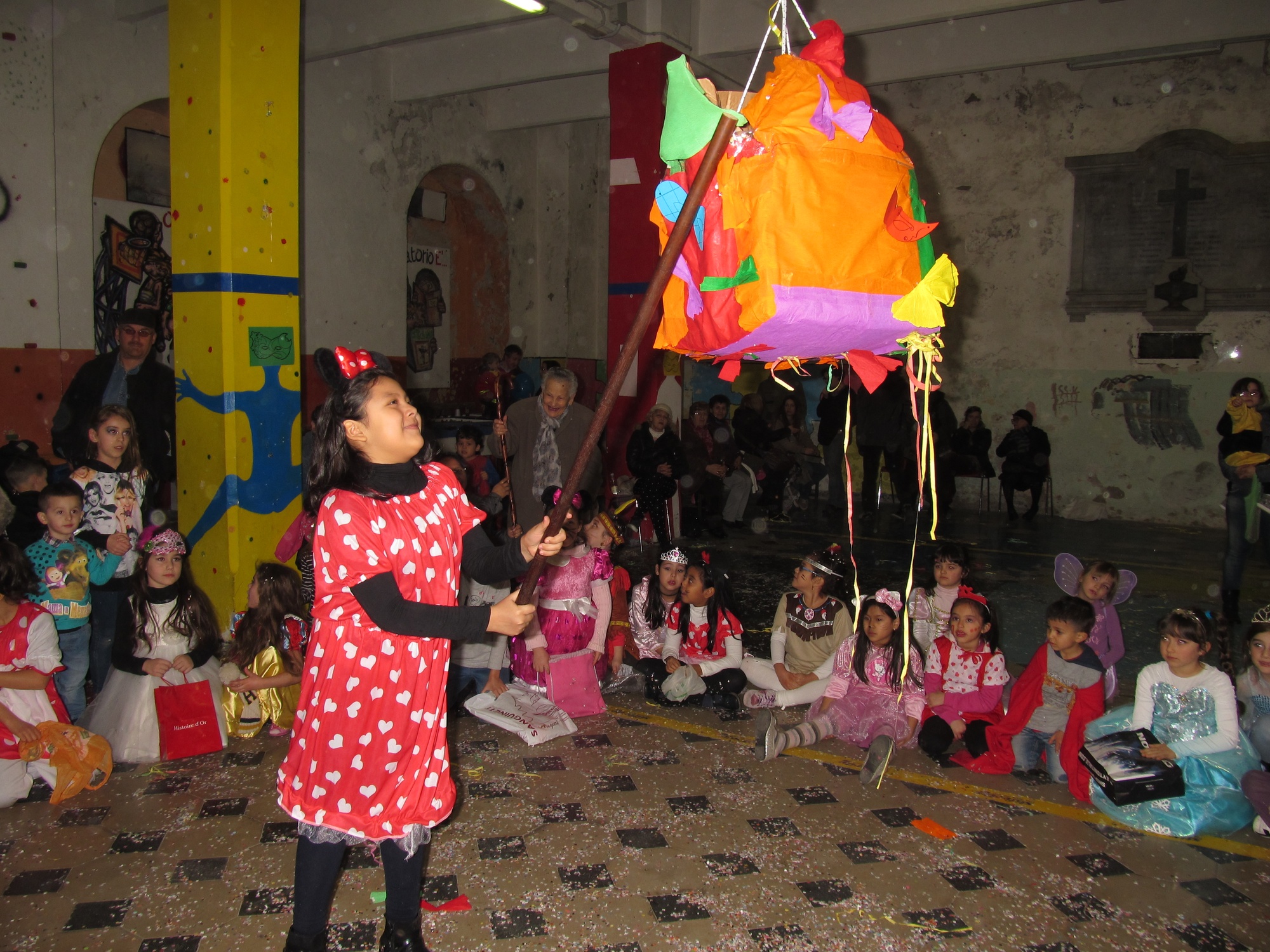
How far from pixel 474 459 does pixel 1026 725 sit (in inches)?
162

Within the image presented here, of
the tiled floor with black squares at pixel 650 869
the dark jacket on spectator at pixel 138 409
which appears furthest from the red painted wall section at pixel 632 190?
the tiled floor with black squares at pixel 650 869

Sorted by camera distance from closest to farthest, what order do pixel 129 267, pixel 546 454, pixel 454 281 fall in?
pixel 546 454 < pixel 129 267 < pixel 454 281

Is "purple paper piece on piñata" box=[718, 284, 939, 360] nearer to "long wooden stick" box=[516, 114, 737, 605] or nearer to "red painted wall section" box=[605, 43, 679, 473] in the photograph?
"long wooden stick" box=[516, 114, 737, 605]

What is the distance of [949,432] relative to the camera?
9852 millimetres

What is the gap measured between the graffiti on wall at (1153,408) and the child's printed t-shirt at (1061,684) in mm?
7111

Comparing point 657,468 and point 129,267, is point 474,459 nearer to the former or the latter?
point 657,468

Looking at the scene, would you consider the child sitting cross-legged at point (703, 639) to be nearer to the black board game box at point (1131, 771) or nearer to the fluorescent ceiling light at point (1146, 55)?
the black board game box at point (1131, 771)

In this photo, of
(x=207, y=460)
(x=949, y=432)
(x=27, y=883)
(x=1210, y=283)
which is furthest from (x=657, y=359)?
(x=27, y=883)

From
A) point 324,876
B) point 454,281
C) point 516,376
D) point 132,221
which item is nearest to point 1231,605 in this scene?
point 324,876

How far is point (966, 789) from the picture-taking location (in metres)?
3.46

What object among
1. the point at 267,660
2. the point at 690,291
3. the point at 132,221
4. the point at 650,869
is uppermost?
the point at 132,221

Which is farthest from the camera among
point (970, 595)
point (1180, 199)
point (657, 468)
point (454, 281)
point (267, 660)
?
point (454, 281)

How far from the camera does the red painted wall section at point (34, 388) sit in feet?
21.5

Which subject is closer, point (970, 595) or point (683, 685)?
point (970, 595)
